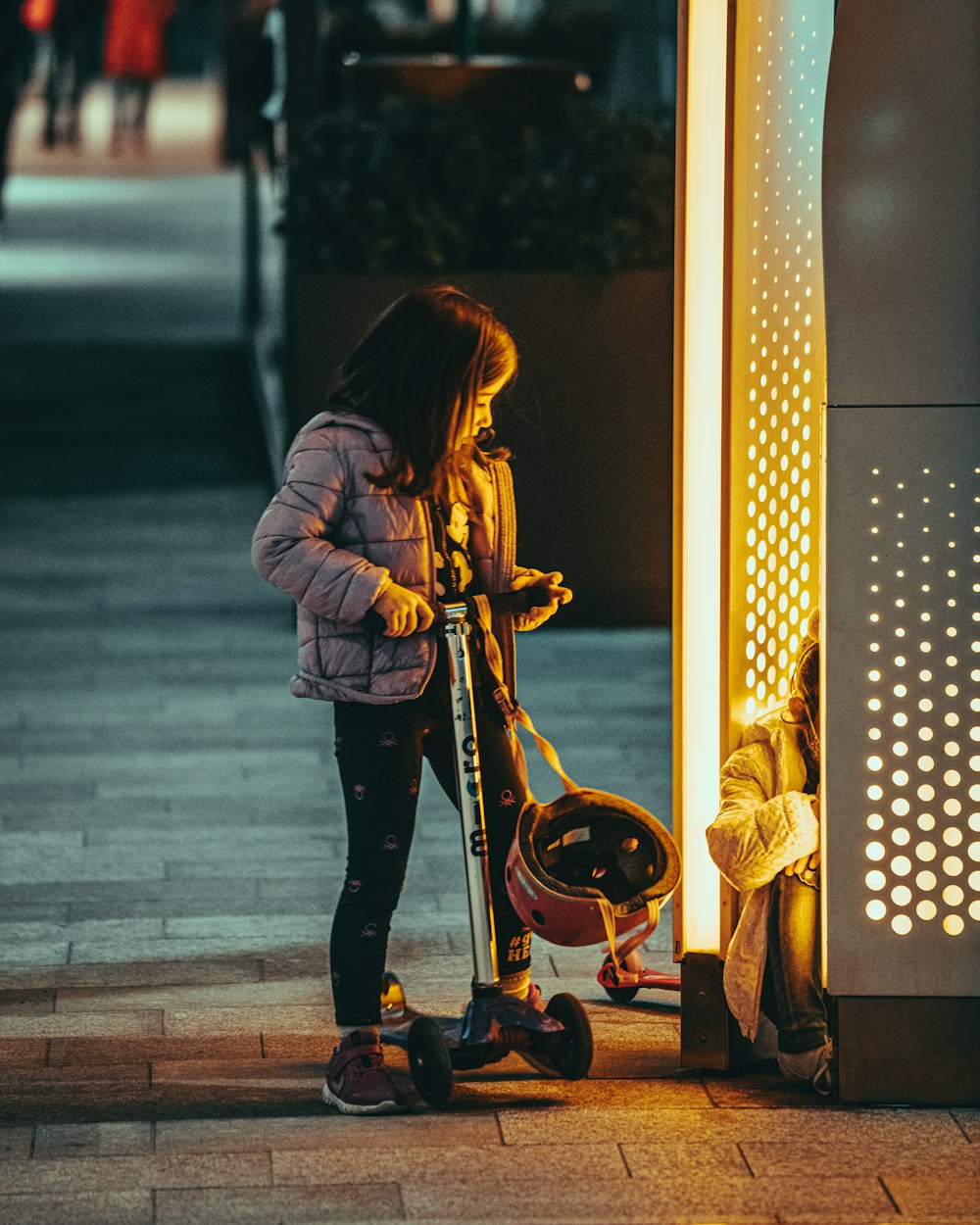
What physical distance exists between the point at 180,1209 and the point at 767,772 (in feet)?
4.70

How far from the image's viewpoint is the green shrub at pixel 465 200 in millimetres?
8781

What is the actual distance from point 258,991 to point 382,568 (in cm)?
132

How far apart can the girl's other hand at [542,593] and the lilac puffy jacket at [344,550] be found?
231mm

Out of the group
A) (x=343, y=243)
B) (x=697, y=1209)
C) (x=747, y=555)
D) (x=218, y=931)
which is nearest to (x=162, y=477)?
(x=343, y=243)

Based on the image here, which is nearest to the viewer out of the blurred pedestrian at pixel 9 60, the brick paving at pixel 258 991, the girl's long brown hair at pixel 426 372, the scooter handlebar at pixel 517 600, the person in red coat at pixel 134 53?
the brick paving at pixel 258 991

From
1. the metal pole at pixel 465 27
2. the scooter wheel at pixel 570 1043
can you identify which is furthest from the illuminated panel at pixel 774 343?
the metal pole at pixel 465 27

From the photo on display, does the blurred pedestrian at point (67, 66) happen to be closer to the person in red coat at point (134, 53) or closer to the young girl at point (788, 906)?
the person in red coat at point (134, 53)

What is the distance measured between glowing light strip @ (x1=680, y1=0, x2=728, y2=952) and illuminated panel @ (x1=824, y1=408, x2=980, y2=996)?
37 centimetres

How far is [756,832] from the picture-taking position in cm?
418

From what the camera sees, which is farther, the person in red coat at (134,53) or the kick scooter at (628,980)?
the person in red coat at (134,53)

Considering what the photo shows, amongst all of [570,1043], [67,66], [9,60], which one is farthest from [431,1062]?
[67,66]

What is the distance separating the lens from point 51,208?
19609 millimetres

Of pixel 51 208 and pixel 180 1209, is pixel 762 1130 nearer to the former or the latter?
pixel 180 1209

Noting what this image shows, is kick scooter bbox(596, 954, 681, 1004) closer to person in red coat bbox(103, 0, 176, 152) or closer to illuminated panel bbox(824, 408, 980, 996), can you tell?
illuminated panel bbox(824, 408, 980, 996)
